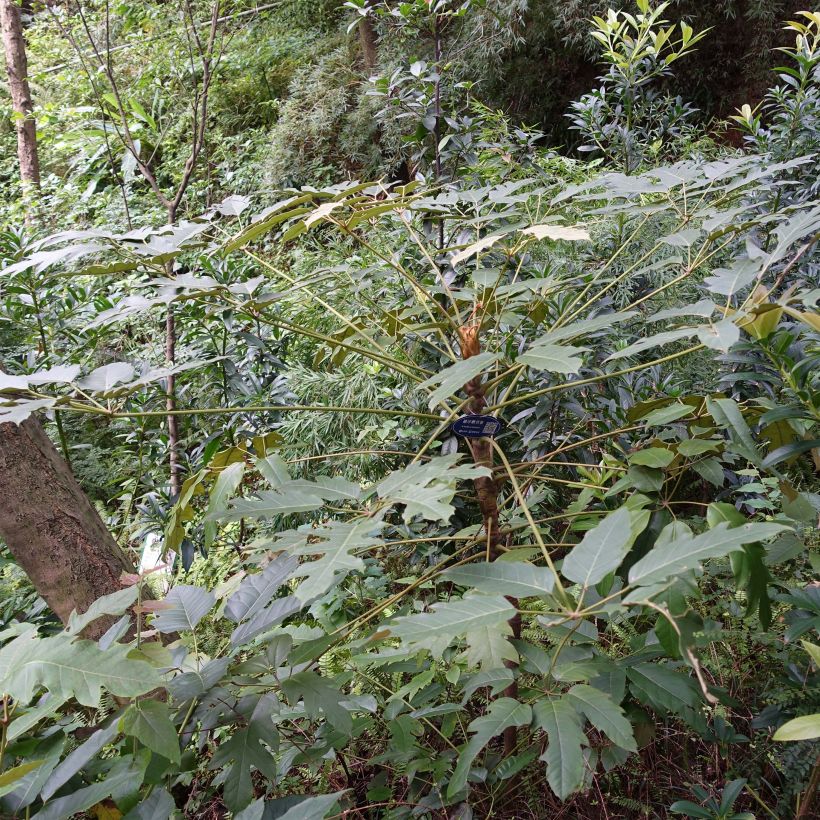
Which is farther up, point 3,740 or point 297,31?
point 297,31

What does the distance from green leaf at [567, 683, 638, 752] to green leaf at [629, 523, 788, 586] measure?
181 millimetres

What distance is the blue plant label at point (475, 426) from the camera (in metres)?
0.82

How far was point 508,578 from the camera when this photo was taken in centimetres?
59

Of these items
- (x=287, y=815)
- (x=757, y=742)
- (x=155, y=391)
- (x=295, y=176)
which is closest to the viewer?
(x=287, y=815)

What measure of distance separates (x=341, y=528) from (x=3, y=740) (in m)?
0.43

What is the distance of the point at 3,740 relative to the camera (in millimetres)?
683

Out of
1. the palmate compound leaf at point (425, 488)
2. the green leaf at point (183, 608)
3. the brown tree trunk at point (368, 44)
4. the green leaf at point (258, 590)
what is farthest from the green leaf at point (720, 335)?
the brown tree trunk at point (368, 44)

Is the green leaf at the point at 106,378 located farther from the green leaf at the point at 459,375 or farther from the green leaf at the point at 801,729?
the green leaf at the point at 801,729

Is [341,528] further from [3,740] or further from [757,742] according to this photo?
[757,742]

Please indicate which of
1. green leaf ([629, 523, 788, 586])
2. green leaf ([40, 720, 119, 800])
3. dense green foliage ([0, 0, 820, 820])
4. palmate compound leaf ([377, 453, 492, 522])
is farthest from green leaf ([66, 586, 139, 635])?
green leaf ([629, 523, 788, 586])

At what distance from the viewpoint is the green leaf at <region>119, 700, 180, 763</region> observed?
0.67 metres

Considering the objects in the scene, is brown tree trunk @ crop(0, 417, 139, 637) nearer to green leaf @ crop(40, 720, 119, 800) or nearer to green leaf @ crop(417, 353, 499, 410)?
green leaf @ crop(40, 720, 119, 800)

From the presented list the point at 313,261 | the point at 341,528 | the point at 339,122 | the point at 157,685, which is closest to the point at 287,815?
the point at 157,685

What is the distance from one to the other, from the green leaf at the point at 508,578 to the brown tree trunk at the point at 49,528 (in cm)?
100
